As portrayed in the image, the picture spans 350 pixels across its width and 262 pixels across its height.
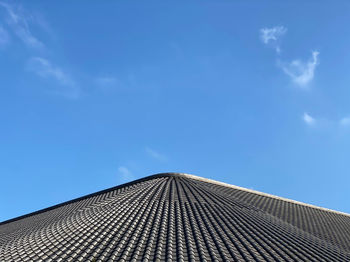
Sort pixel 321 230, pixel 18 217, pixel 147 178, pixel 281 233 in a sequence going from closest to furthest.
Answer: pixel 281 233 < pixel 321 230 < pixel 147 178 < pixel 18 217

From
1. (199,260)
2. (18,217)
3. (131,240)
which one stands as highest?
→ (18,217)

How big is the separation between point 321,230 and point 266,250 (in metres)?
5.43

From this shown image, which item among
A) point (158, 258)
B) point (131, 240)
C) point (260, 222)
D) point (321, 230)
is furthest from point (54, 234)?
point (321, 230)

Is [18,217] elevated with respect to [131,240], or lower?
elevated

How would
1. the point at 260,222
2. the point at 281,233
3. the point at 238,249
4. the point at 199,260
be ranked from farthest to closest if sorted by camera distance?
1. the point at 260,222
2. the point at 281,233
3. the point at 238,249
4. the point at 199,260

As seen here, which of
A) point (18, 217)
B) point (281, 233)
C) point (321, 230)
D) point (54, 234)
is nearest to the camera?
point (54, 234)

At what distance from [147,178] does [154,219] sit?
5716 millimetres

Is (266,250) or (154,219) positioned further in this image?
(154,219)

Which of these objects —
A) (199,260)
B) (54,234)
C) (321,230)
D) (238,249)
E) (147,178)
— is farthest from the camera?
(147,178)

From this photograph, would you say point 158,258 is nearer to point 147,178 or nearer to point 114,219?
point 114,219

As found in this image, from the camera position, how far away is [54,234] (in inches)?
277

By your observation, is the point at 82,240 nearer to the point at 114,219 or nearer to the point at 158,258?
the point at 114,219

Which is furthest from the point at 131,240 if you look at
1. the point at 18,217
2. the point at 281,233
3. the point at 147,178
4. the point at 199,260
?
the point at 18,217

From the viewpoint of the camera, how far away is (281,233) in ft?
24.5
